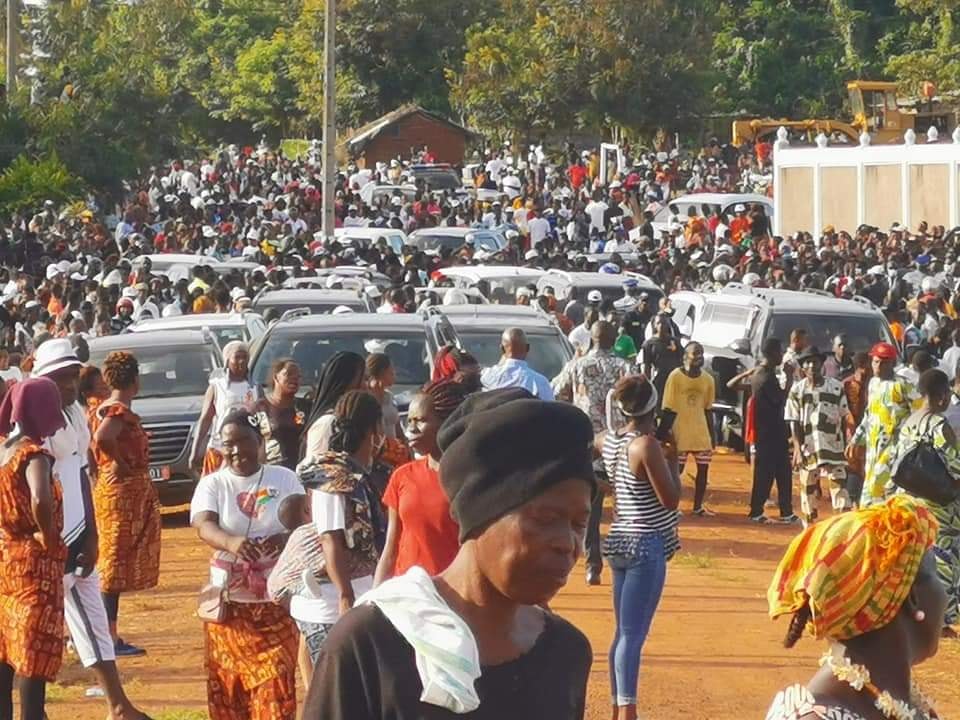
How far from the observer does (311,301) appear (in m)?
21.5

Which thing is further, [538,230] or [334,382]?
[538,230]

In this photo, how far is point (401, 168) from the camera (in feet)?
181

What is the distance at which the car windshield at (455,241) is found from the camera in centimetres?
3647

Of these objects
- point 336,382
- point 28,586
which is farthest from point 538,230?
point 28,586

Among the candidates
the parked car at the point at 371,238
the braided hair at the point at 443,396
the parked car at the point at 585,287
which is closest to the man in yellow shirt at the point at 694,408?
the parked car at the point at 585,287

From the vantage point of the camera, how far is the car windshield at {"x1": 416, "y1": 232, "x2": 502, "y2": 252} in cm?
3647

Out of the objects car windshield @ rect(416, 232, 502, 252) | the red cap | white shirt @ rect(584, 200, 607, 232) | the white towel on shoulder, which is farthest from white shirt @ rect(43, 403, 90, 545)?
white shirt @ rect(584, 200, 607, 232)

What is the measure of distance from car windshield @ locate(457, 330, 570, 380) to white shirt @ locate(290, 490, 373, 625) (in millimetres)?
10058

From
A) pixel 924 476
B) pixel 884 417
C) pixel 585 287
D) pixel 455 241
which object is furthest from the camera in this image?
pixel 455 241

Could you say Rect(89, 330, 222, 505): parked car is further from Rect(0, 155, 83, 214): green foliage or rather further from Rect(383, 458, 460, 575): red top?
Rect(0, 155, 83, 214): green foliage

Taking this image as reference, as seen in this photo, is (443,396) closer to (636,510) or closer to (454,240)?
(636,510)

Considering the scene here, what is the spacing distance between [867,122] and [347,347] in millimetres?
44117

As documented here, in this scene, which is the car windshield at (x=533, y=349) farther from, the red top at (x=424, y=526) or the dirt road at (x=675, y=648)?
the red top at (x=424, y=526)

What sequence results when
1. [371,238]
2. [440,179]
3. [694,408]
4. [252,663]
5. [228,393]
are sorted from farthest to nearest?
1. [440,179]
2. [371,238]
3. [694,408]
4. [228,393]
5. [252,663]
